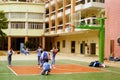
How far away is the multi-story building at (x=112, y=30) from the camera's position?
115 feet

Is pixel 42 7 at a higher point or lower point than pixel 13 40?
higher

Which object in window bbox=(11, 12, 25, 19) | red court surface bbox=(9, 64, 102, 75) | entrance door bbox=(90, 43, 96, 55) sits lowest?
red court surface bbox=(9, 64, 102, 75)

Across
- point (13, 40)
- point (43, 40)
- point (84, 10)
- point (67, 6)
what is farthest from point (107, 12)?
point (13, 40)

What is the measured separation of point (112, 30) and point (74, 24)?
5.05 metres

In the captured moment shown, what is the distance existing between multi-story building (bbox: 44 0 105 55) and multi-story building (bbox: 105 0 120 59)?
2139 millimetres

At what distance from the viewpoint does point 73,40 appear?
6003cm

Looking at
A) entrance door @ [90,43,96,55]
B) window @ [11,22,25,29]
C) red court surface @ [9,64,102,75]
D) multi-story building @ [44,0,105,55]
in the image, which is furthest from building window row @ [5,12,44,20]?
red court surface @ [9,64,102,75]

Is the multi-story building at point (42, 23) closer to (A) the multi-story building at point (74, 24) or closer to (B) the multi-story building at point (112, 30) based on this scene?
(A) the multi-story building at point (74, 24)

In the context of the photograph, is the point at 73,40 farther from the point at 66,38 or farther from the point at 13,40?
the point at 13,40

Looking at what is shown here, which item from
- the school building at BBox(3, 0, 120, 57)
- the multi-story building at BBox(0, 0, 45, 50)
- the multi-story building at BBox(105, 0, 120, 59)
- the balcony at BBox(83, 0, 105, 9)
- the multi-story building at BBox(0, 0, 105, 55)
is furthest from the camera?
the multi-story building at BBox(0, 0, 45, 50)

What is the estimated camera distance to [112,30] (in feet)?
119

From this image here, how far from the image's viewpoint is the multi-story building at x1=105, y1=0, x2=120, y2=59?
115ft

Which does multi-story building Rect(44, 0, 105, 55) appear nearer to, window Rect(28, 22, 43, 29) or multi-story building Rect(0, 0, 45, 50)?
window Rect(28, 22, 43, 29)

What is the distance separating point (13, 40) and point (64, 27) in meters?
22.2
